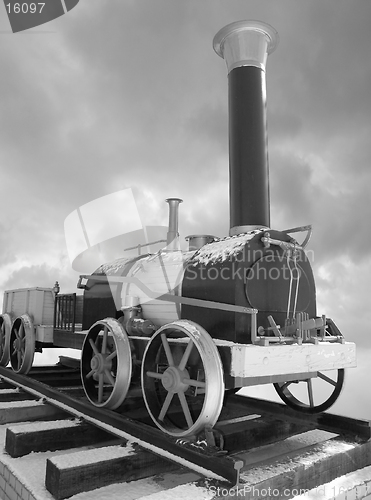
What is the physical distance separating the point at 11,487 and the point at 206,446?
1.34 m

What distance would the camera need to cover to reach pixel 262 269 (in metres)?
3.46

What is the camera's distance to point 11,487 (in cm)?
282

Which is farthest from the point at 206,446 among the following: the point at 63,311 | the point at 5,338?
the point at 5,338

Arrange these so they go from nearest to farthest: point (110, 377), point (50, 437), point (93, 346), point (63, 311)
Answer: point (50, 437) < point (110, 377) < point (93, 346) < point (63, 311)

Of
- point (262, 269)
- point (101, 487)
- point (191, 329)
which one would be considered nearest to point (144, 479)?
point (101, 487)

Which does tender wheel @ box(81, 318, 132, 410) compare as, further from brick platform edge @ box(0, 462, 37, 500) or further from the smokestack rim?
the smokestack rim

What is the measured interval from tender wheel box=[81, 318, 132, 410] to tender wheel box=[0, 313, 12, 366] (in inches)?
109

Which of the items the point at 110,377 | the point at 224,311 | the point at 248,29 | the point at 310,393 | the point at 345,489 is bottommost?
the point at 345,489

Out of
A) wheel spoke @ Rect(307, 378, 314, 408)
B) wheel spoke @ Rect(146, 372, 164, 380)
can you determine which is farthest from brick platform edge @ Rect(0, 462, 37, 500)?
wheel spoke @ Rect(307, 378, 314, 408)

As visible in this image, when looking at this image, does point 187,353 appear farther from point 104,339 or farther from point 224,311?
point 104,339

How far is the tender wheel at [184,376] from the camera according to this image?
288 centimetres

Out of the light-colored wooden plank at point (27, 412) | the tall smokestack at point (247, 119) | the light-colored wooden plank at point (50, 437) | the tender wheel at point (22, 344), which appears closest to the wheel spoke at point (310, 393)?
the tall smokestack at point (247, 119)

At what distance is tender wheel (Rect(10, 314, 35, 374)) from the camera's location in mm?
6027

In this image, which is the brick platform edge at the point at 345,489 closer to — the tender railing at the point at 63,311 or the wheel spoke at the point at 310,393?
the wheel spoke at the point at 310,393
